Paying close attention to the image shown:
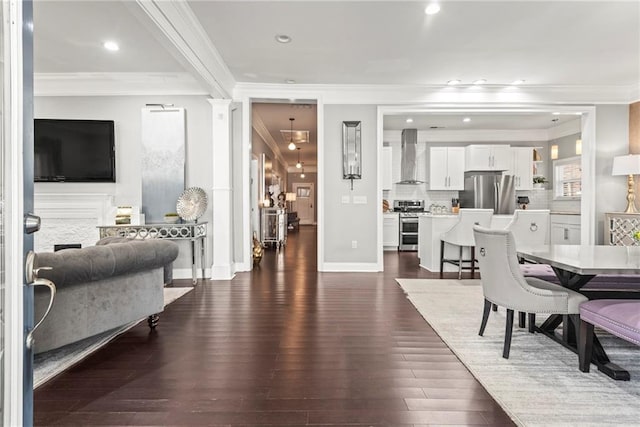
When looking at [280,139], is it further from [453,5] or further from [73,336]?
[73,336]

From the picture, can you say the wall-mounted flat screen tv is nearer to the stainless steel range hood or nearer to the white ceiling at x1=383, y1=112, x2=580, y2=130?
the white ceiling at x1=383, y1=112, x2=580, y2=130

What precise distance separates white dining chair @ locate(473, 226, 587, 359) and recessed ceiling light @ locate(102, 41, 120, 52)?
4.11m

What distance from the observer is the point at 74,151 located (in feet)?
15.1

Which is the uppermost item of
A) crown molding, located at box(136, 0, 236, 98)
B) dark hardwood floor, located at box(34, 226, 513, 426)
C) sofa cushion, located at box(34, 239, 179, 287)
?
crown molding, located at box(136, 0, 236, 98)

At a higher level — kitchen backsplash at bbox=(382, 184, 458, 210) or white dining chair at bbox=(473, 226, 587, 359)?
kitchen backsplash at bbox=(382, 184, 458, 210)

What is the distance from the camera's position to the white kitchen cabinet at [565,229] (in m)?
5.87

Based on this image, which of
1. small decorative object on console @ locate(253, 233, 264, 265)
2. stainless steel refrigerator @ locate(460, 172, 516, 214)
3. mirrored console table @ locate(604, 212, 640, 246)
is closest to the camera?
mirrored console table @ locate(604, 212, 640, 246)

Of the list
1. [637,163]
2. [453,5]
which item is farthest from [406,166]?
[453,5]

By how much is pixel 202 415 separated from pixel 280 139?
864cm

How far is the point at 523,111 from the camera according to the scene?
5.22 metres

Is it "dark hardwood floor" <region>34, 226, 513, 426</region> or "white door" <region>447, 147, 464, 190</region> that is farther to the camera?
"white door" <region>447, 147, 464, 190</region>

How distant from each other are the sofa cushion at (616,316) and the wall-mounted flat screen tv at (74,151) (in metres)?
5.34

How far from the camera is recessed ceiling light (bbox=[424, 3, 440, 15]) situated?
118 inches

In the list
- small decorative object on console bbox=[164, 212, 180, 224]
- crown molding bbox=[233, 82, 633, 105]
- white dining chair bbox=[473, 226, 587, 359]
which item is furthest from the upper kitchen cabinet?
small decorative object on console bbox=[164, 212, 180, 224]
